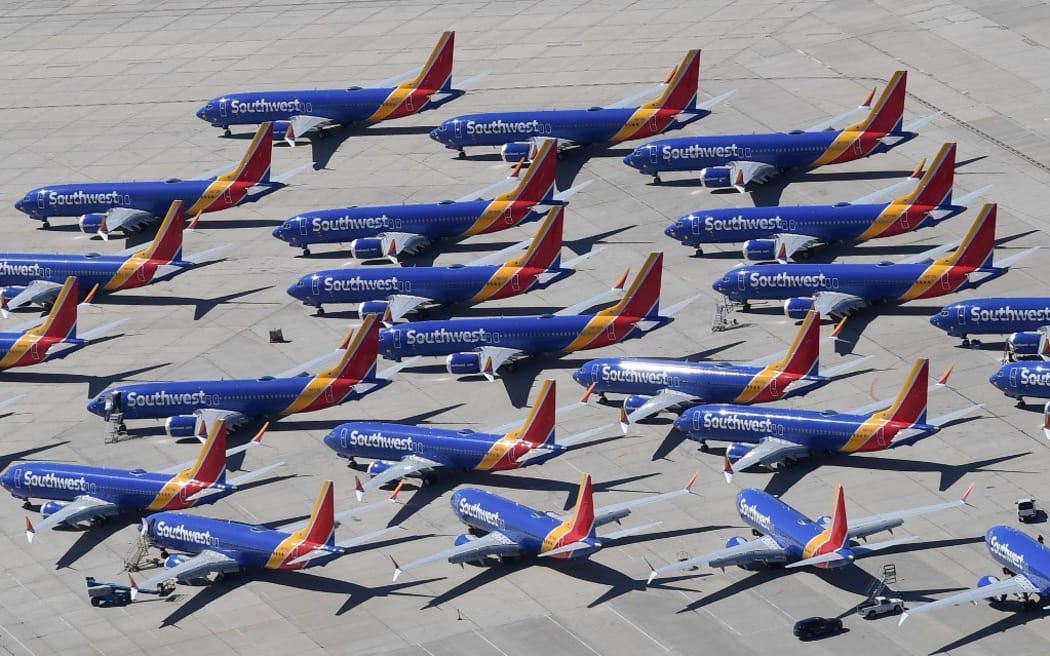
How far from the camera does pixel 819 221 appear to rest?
19025cm

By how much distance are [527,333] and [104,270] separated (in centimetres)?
3460

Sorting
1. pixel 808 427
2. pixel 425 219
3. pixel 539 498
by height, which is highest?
pixel 425 219

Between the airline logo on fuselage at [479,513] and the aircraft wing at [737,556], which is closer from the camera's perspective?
the aircraft wing at [737,556]

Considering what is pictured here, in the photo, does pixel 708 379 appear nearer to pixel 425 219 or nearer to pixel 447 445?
pixel 447 445

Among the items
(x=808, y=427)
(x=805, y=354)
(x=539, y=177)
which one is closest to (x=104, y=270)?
(x=539, y=177)

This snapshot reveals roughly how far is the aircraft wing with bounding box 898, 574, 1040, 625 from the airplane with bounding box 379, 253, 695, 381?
38532 millimetres

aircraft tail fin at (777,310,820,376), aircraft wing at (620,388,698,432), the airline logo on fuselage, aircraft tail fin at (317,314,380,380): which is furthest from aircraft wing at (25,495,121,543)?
aircraft tail fin at (777,310,820,376)

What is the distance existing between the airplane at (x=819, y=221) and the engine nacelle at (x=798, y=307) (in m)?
8.19

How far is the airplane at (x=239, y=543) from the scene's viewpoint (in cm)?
15512

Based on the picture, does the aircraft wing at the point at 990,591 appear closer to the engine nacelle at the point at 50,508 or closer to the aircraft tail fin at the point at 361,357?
the aircraft tail fin at the point at 361,357

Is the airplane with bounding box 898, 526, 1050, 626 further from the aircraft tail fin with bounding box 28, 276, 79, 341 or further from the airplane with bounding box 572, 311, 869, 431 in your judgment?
the aircraft tail fin with bounding box 28, 276, 79, 341

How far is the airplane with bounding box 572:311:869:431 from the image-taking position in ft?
558

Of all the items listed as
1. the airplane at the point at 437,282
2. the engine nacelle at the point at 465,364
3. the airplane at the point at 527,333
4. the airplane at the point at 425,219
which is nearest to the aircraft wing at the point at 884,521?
the airplane at the point at 527,333

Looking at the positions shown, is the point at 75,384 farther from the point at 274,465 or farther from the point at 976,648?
the point at 976,648
